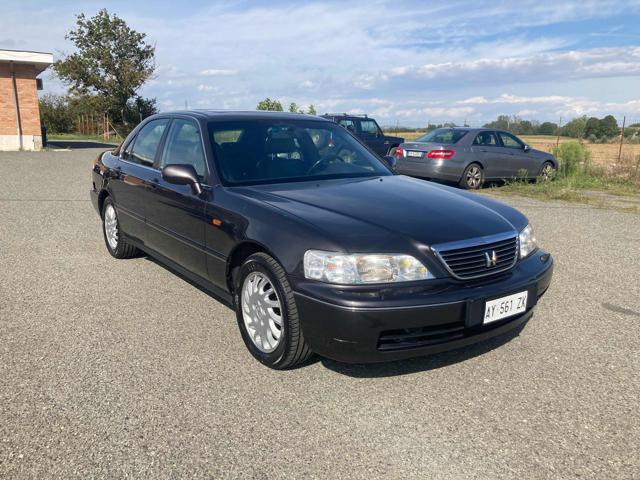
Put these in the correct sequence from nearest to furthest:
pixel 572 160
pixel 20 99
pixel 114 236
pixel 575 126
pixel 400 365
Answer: pixel 400 365, pixel 114 236, pixel 572 160, pixel 20 99, pixel 575 126

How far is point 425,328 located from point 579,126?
28.4 metres

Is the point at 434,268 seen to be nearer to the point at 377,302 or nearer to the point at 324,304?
the point at 377,302

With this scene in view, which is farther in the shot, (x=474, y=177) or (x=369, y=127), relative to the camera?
(x=369, y=127)

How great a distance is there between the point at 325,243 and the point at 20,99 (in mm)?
25486

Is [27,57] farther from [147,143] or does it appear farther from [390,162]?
[390,162]

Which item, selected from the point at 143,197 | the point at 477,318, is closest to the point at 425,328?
the point at 477,318

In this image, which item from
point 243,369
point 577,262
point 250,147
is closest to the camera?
point 243,369

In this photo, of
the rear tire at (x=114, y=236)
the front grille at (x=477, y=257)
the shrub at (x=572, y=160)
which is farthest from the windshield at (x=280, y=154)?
Answer: the shrub at (x=572, y=160)

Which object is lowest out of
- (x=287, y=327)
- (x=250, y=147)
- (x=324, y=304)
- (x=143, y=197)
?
(x=287, y=327)

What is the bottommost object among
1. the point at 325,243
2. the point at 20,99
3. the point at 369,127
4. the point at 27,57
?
the point at 325,243

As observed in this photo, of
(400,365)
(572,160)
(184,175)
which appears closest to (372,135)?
(572,160)

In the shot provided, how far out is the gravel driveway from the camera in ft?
7.91

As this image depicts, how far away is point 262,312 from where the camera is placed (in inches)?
129

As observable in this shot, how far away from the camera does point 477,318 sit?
2.93 meters
